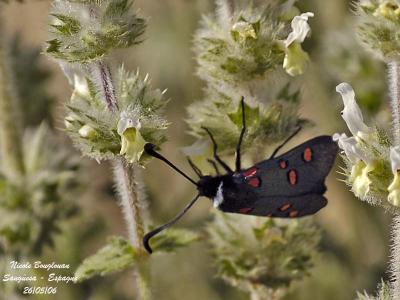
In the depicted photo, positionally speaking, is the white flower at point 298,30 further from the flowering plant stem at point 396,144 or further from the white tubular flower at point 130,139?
the white tubular flower at point 130,139

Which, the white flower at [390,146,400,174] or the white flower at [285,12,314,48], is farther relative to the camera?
the white flower at [285,12,314,48]

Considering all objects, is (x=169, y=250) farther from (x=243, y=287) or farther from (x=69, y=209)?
(x=69, y=209)

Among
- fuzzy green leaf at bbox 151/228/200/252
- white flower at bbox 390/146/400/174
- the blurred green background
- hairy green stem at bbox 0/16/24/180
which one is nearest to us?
white flower at bbox 390/146/400/174

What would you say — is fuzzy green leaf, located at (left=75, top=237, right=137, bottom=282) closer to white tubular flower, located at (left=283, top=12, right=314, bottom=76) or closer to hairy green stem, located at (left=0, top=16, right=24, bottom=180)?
white tubular flower, located at (left=283, top=12, right=314, bottom=76)

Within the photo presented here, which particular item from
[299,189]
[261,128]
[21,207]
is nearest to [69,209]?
[21,207]

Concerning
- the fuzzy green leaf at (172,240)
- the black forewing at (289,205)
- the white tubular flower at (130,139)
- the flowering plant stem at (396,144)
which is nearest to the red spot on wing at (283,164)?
the black forewing at (289,205)

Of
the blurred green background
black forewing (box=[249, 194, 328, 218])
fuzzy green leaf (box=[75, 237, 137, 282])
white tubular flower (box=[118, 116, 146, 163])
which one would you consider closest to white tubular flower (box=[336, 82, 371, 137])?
black forewing (box=[249, 194, 328, 218])

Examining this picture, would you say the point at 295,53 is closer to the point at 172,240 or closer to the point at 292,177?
the point at 292,177
